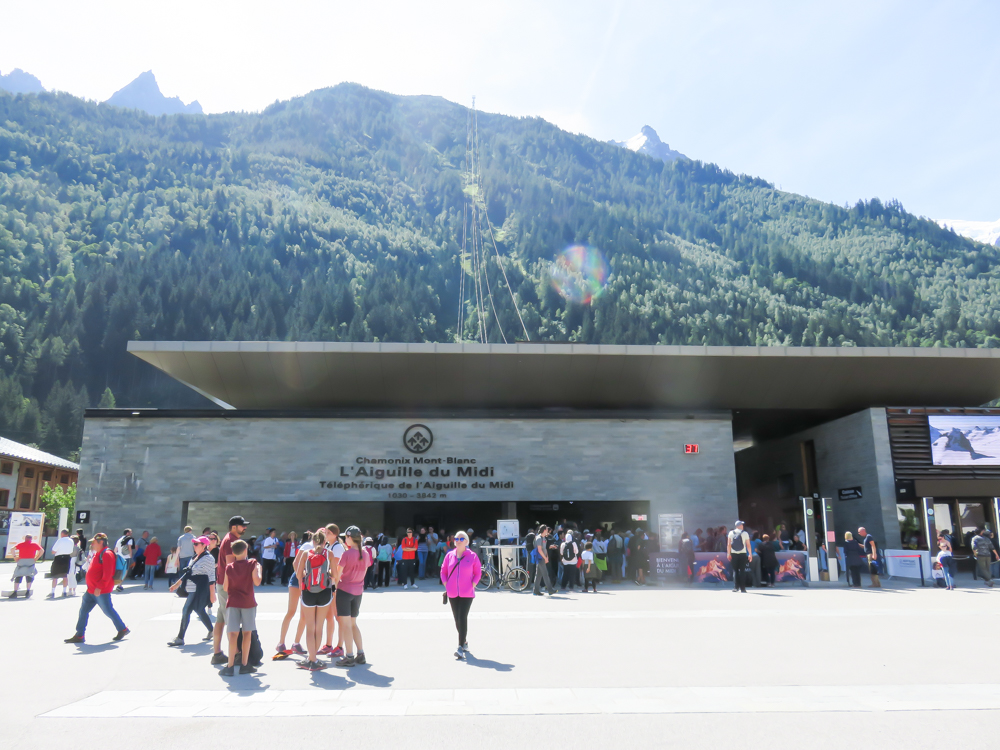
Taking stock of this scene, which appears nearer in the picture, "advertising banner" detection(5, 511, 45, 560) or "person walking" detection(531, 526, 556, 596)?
"person walking" detection(531, 526, 556, 596)

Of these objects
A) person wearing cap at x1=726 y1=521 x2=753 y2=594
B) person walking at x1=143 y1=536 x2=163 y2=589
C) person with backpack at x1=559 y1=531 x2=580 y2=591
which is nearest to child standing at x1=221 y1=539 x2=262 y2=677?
person with backpack at x1=559 y1=531 x2=580 y2=591

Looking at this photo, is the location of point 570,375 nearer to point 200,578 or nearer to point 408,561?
point 408,561

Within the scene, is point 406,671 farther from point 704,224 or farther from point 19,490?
point 704,224

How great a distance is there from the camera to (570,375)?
23.6m

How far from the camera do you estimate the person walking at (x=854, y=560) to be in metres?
16.5

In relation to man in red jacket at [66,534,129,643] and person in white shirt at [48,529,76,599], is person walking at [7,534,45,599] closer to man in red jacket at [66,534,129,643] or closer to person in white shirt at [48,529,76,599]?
person in white shirt at [48,529,76,599]

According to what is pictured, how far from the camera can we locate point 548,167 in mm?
159625

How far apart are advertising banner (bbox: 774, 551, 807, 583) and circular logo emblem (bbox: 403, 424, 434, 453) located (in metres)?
11.8

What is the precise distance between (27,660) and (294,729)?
4.93 m

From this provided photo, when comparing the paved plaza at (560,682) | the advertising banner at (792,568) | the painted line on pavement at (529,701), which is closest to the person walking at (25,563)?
the paved plaza at (560,682)

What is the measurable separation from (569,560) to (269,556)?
8.23 metres

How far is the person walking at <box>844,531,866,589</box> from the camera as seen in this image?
1648 cm

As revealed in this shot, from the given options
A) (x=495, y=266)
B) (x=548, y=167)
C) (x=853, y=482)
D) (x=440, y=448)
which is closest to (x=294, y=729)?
(x=440, y=448)

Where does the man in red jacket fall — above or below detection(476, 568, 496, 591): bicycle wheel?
above
